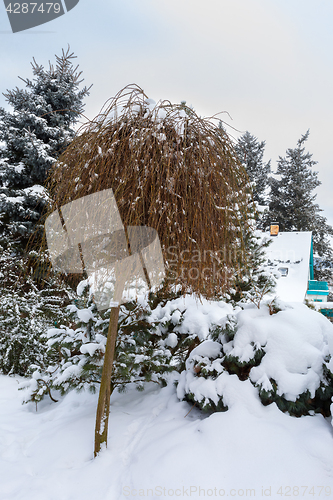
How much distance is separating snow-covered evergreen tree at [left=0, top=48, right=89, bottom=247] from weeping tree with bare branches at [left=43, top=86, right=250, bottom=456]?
5142 millimetres

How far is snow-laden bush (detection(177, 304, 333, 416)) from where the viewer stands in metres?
1.83

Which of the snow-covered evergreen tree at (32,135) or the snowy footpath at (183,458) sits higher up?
the snow-covered evergreen tree at (32,135)

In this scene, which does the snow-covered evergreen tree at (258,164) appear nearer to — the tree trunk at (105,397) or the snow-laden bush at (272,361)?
the snow-laden bush at (272,361)

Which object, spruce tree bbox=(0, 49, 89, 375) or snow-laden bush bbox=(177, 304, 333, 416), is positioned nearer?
snow-laden bush bbox=(177, 304, 333, 416)

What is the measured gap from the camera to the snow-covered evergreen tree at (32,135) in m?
6.38

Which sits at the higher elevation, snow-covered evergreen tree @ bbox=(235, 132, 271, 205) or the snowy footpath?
snow-covered evergreen tree @ bbox=(235, 132, 271, 205)

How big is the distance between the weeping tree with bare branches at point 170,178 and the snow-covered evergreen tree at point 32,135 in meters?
5.14

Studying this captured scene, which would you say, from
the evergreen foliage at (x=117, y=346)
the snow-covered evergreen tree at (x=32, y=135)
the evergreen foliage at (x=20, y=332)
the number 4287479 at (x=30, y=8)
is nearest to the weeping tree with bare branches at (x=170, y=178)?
the number 4287479 at (x=30, y=8)

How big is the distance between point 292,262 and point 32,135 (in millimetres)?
10198

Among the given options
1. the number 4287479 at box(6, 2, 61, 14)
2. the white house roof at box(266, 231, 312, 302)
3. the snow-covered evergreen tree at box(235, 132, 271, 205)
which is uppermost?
the snow-covered evergreen tree at box(235, 132, 271, 205)

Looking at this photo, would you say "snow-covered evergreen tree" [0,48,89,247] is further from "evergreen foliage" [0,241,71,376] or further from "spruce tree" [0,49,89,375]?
"evergreen foliage" [0,241,71,376]

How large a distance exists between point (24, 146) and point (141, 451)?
7.08 meters

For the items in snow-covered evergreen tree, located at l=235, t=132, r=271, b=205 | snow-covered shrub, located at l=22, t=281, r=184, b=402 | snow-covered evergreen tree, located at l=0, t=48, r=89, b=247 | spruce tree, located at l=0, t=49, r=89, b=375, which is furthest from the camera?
snow-covered evergreen tree, located at l=235, t=132, r=271, b=205

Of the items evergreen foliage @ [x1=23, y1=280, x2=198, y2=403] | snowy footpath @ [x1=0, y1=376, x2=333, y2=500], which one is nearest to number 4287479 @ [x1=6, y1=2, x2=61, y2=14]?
evergreen foliage @ [x1=23, y1=280, x2=198, y2=403]
